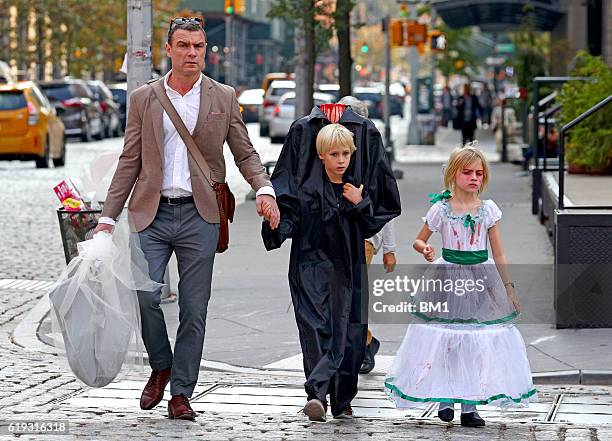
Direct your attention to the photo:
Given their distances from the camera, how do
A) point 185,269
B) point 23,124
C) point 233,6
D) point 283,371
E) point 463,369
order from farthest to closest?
1. point 233,6
2. point 23,124
3. point 283,371
4. point 185,269
5. point 463,369

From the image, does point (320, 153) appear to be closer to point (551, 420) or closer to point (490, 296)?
point (490, 296)

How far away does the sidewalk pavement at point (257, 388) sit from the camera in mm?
7480

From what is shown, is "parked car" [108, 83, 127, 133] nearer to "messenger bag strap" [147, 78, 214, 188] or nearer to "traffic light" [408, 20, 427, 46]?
"traffic light" [408, 20, 427, 46]

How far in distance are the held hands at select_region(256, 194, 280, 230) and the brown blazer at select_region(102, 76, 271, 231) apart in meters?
0.14

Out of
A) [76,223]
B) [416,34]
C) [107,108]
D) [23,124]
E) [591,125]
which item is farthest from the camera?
[107,108]

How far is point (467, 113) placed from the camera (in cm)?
3700

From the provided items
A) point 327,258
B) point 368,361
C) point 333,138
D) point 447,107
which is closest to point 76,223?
point 368,361

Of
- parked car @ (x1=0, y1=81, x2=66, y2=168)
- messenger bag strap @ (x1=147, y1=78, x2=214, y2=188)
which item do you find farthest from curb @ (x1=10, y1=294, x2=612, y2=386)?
parked car @ (x1=0, y1=81, x2=66, y2=168)

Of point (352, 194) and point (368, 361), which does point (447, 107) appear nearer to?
point (368, 361)

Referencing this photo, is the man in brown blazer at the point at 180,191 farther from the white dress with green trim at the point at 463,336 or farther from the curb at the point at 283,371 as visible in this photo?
the white dress with green trim at the point at 463,336

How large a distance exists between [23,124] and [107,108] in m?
16.7

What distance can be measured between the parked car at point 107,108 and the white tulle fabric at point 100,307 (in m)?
38.0

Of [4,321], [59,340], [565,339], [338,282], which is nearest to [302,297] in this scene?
[338,282]

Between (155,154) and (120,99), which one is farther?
(120,99)
